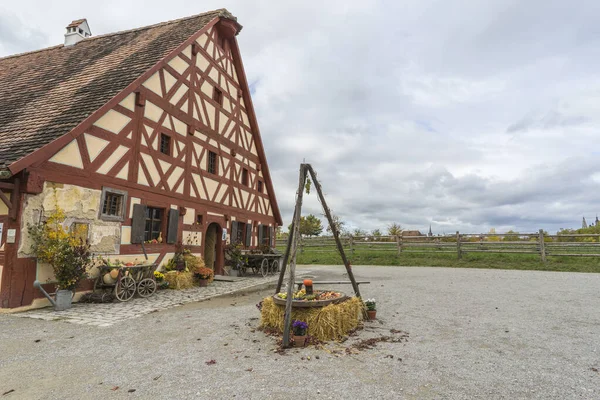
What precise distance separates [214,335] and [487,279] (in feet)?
35.3

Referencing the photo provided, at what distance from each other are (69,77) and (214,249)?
7.83 meters

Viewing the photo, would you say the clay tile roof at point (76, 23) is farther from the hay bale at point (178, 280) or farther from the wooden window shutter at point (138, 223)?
the hay bale at point (178, 280)

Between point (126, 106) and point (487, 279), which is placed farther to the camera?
point (487, 279)

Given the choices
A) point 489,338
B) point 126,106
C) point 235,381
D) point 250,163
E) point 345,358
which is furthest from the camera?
point 250,163

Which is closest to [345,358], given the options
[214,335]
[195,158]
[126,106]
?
[214,335]

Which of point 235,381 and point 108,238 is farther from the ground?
point 108,238

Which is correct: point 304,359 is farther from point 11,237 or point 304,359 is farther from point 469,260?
point 469,260

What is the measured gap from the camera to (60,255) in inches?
280

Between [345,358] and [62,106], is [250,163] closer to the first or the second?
[62,106]

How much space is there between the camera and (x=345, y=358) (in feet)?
13.9

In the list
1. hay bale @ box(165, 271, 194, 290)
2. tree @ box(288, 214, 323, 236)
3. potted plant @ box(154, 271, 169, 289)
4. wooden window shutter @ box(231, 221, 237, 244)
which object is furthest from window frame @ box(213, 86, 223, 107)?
tree @ box(288, 214, 323, 236)

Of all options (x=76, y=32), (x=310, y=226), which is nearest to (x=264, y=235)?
(x=76, y=32)

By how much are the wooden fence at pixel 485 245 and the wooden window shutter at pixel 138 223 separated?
50.2 feet

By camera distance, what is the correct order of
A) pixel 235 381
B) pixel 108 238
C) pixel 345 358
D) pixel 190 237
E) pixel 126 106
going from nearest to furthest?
pixel 235 381, pixel 345 358, pixel 108 238, pixel 126 106, pixel 190 237
